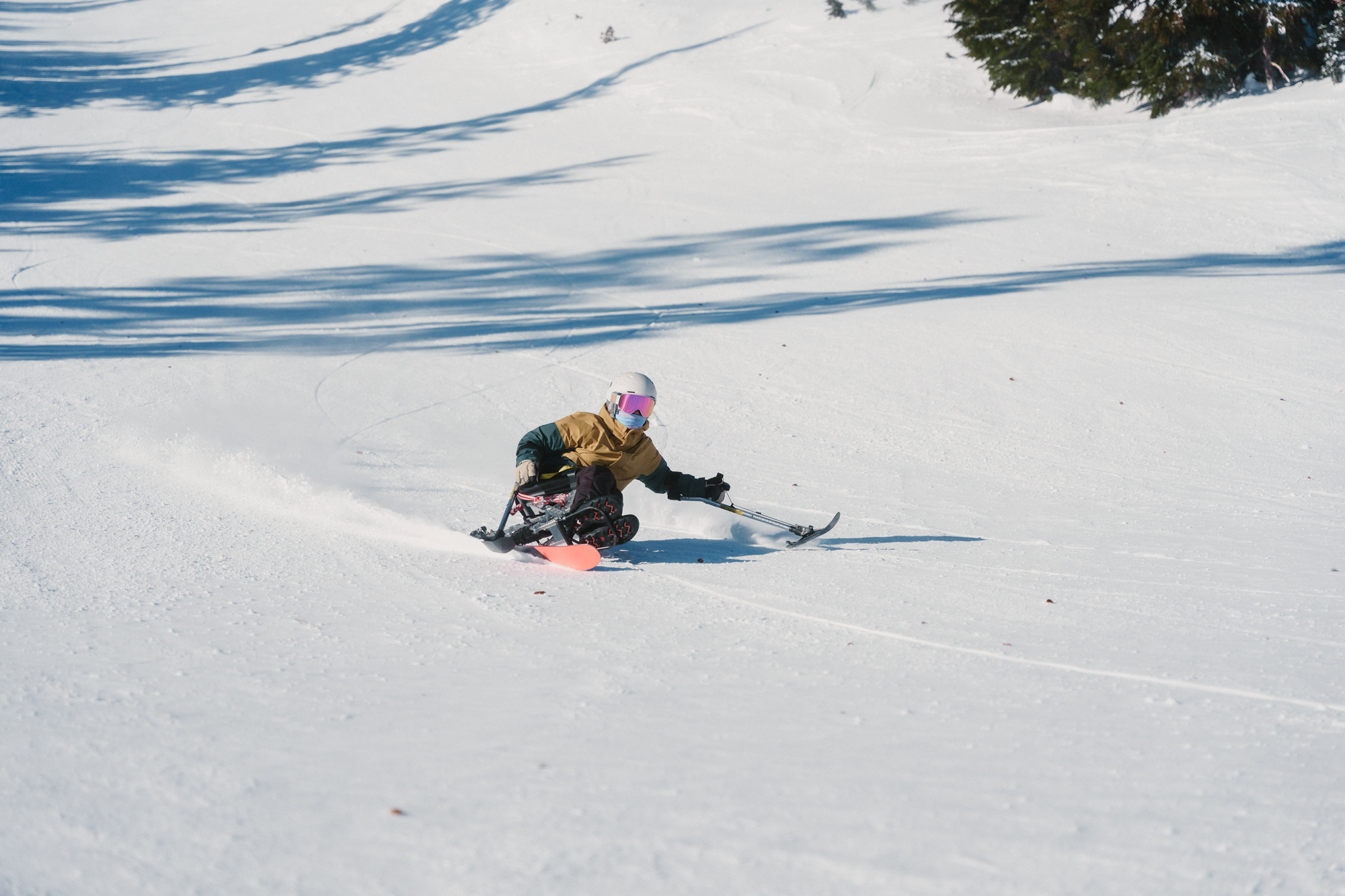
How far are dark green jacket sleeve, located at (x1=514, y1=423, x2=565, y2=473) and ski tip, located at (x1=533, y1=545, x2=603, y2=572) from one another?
A: 0.50m

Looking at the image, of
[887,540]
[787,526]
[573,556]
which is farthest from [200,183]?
[887,540]

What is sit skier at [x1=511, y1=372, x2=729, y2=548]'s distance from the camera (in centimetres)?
586

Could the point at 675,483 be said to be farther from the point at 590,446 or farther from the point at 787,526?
the point at 787,526

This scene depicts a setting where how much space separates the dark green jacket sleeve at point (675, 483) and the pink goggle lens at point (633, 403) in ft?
1.57

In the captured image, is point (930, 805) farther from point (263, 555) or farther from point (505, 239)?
point (505, 239)

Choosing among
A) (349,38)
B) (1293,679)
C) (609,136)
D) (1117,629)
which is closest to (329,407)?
(1117,629)

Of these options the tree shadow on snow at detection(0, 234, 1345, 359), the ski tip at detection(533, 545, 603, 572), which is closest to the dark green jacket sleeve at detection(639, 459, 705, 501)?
the ski tip at detection(533, 545, 603, 572)

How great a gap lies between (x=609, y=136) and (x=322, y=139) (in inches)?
238

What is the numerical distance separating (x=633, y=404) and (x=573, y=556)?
948mm

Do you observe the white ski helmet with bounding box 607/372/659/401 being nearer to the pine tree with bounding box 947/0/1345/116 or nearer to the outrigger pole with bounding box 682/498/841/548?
the outrigger pole with bounding box 682/498/841/548

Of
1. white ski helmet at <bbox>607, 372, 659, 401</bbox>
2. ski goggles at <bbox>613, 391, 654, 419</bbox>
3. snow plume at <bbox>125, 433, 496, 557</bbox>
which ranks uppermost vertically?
white ski helmet at <bbox>607, 372, 659, 401</bbox>

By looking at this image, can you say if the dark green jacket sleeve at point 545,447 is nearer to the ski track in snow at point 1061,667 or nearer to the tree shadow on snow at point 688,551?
the tree shadow on snow at point 688,551

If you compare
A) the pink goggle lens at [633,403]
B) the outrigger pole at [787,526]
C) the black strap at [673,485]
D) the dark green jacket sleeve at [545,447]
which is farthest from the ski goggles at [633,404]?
the outrigger pole at [787,526]

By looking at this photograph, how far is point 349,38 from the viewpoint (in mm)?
30266
